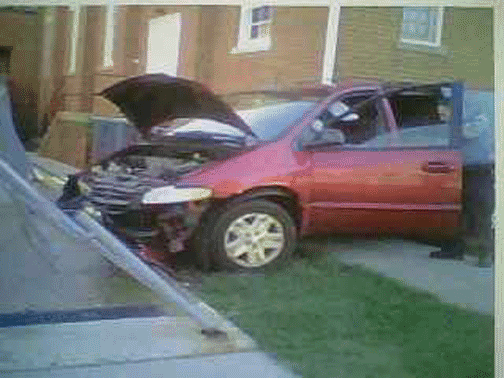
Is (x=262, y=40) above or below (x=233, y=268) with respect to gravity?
above

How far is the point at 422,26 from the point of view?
3.41 metres

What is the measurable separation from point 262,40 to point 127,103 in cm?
55

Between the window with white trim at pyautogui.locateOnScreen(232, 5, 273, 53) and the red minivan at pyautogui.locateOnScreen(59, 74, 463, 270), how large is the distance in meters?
0.18

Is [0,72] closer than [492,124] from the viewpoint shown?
Yes

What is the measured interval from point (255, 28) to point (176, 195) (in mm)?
693

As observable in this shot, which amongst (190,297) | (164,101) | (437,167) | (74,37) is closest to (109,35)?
(74,37)

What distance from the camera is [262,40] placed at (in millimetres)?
3289

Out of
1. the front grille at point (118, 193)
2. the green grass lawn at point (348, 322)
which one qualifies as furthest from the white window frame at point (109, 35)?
the green grass lawn at point (348, 322)

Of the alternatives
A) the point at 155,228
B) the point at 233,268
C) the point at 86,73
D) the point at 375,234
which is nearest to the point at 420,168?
the point at 375,234

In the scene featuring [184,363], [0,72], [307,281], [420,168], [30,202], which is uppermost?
[0,72]

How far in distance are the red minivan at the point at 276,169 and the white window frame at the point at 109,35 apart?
0.10 m

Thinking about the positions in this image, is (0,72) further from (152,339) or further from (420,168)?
(420,168)

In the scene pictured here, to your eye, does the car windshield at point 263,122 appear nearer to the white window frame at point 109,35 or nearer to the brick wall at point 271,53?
the brick wall at point 271,53

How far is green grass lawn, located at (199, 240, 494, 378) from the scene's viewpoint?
325 cm
